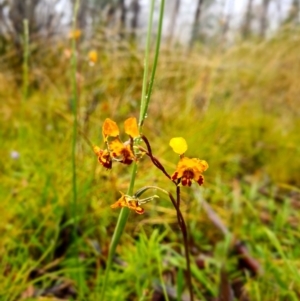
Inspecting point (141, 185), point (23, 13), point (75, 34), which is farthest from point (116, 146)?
point (23, 13)

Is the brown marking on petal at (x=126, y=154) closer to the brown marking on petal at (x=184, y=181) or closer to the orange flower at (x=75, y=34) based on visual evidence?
the brown marking on petal at (x=184, y=181)

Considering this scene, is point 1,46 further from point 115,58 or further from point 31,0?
point 115,58

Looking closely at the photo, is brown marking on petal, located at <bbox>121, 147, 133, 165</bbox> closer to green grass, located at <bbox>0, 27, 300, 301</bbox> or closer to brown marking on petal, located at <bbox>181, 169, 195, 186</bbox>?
brown marking on petal, located at <bbox>181, 169, 195, 186</bbox>

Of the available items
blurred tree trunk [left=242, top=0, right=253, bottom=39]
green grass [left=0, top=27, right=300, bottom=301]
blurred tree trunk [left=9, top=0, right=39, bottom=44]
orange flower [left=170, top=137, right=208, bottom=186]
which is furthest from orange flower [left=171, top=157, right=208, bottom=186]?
blurred tree trunk [left=242, top=0, right=253, bottom=39]

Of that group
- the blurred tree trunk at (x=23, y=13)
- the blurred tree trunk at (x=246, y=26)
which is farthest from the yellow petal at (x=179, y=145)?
the blurred tree trunk at (x=246, y=26)

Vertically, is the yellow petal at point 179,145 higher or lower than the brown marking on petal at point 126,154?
higher

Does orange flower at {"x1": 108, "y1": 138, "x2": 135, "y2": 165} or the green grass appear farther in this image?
the green grass

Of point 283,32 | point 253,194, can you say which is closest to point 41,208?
point 253,194
